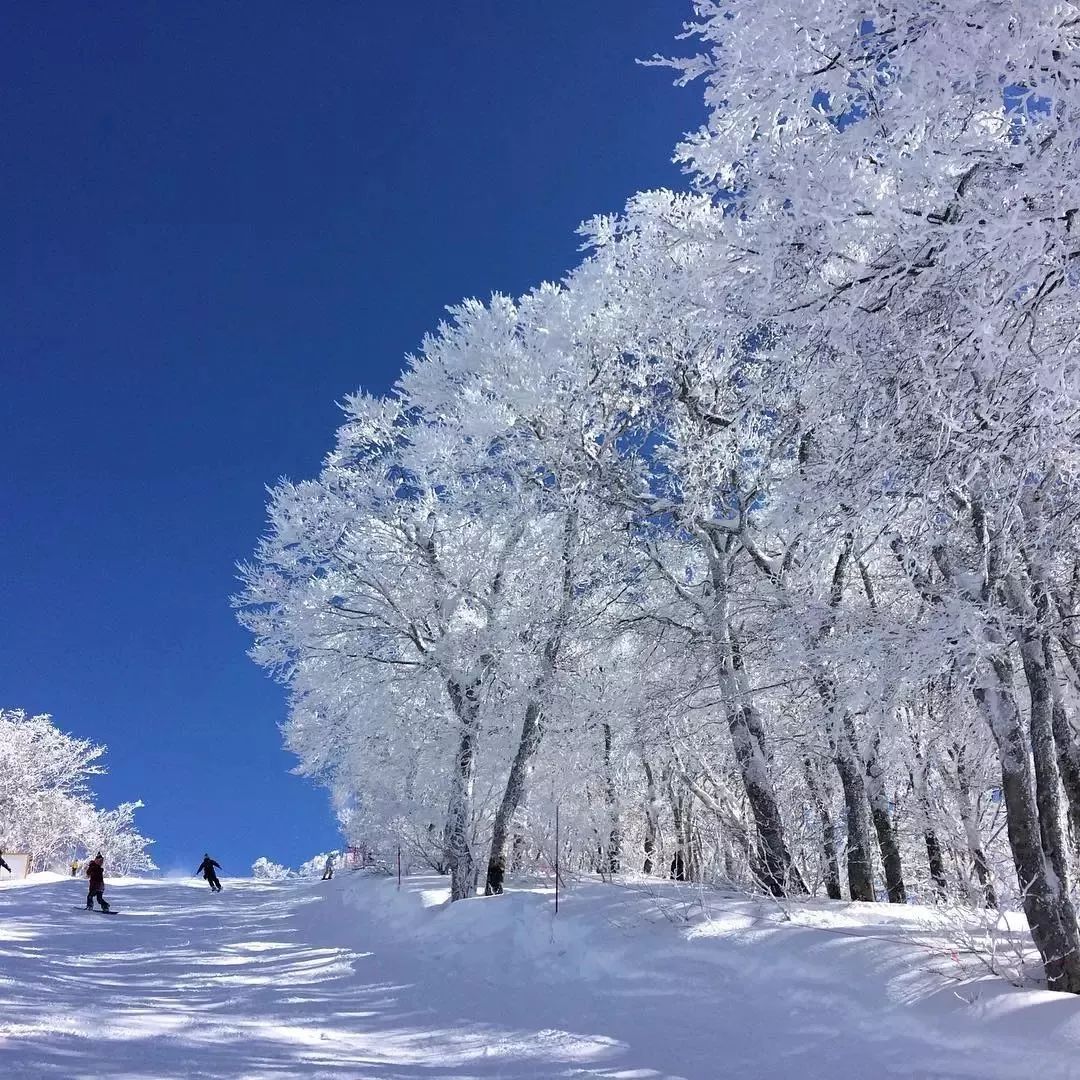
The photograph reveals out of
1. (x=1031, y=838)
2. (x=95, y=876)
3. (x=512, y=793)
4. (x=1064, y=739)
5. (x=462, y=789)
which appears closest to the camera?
(x=1031, y=838)

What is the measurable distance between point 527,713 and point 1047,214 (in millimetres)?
12198

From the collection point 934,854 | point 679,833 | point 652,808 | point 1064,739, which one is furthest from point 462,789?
point 934,854

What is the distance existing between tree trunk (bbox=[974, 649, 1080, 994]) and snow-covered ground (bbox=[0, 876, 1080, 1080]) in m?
0.65

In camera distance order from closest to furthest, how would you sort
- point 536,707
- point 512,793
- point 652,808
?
point 512,793 → point 536,707 → point 652,808

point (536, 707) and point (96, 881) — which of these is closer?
point (536, 707)

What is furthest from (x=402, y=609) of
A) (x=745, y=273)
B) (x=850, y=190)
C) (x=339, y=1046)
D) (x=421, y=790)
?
(x=850, y=190)

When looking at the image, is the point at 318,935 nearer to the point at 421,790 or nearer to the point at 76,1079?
the point at 421,790

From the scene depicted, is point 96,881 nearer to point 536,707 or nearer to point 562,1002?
point 536,707

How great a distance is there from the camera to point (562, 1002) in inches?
307

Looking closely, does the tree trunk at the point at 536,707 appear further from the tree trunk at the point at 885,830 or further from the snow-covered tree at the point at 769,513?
the tree trunk at the point at 885,830

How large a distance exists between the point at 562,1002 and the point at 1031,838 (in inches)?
184

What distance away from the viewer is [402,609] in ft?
50.1

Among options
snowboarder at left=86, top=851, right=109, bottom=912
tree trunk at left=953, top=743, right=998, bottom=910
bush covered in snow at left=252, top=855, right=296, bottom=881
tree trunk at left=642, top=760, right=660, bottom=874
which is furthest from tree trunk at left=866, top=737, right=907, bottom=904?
bush covered in snow at left=252, top=855, right=296, bottom=881

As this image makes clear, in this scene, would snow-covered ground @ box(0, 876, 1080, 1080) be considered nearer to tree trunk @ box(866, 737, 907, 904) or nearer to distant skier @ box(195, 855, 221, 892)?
tree trunk @ box(866, 737, 907, 904)
